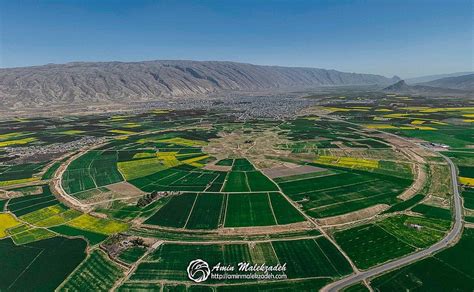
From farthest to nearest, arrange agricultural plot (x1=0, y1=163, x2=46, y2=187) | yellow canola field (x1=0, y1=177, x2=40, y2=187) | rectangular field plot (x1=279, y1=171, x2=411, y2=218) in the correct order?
1. agricultural plot (x1=0, y1=163, x2=46, y2=187)
2. yellow canola field (x1=0, y1=177, x2=40, y2=187)
3. rectangular field plot (x1=279, y1=171, x2=411, y2=218)

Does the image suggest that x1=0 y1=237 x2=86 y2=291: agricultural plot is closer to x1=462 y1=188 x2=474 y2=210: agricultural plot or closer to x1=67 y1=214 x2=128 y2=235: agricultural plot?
x1=67 y1=214 x2=128 y2=235: agricultural plot

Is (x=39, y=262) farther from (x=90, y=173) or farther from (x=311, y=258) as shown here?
(x=90, y=173)

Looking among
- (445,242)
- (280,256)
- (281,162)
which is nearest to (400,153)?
(281,162)

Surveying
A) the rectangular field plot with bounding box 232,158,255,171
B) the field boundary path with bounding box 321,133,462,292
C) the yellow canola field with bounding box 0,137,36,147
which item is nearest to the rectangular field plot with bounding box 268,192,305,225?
the field boundary path with bounding box 321,133,462,292

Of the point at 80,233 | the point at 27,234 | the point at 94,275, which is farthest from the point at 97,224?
the point at 94,275

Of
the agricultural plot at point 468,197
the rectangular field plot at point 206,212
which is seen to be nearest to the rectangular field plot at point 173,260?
the rectangular field plot at point 206,212

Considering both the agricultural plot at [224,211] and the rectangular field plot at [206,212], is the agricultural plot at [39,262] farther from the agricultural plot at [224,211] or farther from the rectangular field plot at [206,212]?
the rectangular field plot at [206,212]

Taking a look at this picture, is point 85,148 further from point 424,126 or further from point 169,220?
point 424,126
